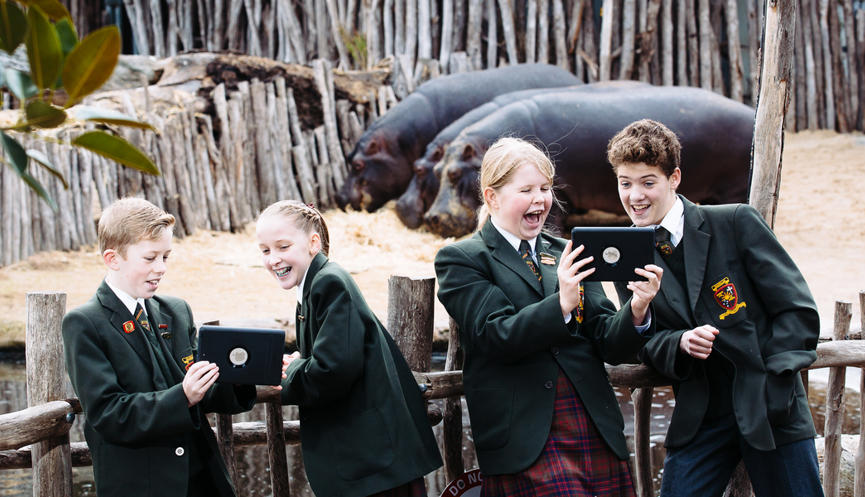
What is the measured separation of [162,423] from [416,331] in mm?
900

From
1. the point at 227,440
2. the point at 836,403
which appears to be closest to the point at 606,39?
the point at 836,403

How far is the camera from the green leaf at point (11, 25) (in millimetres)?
692

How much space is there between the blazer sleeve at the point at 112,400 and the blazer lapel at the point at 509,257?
87cm

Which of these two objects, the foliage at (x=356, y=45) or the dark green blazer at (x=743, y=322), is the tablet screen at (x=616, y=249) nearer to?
the dark green blazer at (x=743, y=322)

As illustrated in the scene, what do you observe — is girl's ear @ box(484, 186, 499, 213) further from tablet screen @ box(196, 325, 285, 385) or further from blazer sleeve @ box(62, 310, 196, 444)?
blazer sleeve @ box(62, 310, 196, 444)

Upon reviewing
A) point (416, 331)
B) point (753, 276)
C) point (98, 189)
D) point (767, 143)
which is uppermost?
point (767, 143)

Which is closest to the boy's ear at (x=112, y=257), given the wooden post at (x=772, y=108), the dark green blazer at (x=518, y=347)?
the dark green blazer at (x=518, y=347)

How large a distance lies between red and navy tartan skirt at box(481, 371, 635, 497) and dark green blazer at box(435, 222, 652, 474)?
0.09 ft

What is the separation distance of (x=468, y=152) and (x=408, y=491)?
6.11 meters

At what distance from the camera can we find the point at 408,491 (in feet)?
7.07

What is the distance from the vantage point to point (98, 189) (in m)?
7.58

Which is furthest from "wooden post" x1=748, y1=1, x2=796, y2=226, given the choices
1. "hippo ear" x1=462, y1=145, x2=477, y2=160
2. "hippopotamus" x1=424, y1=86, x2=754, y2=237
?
"hippo ear" x1=462, y1=145, x2=477, y2=160

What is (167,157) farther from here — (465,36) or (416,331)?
(416,331)

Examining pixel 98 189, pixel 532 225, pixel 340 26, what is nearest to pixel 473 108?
pixel 340 26
